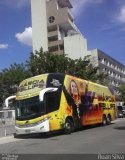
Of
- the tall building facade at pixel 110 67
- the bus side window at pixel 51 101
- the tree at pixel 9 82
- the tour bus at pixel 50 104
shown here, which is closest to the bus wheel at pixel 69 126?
the tour bus at pixel 50 104

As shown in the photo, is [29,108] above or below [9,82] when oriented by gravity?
below

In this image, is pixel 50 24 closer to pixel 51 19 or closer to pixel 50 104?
pixel 51 19

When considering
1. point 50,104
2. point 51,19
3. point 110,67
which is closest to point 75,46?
point 51,19

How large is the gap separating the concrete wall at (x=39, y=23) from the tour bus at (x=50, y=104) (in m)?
73.7

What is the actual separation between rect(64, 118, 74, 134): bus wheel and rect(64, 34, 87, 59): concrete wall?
225ft

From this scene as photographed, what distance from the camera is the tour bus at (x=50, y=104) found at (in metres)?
22.3

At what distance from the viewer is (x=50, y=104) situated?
2283 centimetres

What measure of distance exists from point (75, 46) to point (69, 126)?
230 feet

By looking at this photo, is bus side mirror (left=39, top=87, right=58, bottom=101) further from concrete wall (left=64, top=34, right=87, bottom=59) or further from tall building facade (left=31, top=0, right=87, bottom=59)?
tall building facade (left=31, top=0, right=87, bottom=59)

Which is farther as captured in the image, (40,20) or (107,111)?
(40,20)

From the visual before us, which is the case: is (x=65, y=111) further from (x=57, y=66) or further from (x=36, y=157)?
(x=57, y=66)

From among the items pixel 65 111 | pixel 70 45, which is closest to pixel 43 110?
pixel 65 111

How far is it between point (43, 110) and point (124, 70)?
113m

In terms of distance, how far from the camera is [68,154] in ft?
44.5
